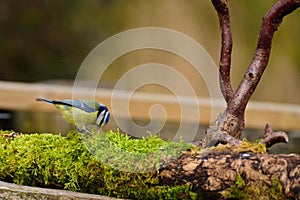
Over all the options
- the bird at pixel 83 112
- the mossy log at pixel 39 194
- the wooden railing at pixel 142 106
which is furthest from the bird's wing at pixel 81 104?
the wooden railing at pixel 142 106

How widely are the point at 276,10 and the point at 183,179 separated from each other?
0.48 m

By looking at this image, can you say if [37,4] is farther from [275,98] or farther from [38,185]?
[38,185]

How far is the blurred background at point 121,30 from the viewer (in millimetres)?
5699

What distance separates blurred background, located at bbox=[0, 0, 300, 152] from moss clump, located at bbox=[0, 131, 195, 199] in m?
4.31

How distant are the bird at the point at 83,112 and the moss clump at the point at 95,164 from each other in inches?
1.3

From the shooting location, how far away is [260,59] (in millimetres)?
1355

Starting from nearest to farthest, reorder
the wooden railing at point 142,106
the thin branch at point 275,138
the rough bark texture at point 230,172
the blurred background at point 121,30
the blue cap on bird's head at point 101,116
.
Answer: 1. the rough bark texture at point 230,172
2. the thin branch at point 275,138
3. the blue cap on bird's head at point 101,116
4. the wooden railing at point 142,106
5. the blurred background at point 121,30

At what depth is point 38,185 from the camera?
1.26 meters

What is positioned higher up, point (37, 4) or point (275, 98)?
point (37, 4)

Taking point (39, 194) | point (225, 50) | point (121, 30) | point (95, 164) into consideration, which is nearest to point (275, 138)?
point (225, 50)

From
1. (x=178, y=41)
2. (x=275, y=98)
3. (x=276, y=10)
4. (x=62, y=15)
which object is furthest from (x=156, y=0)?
(x=276, y=10)

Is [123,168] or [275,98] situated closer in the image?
[123,168]

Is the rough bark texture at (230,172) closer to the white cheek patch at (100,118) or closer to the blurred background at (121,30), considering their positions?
the white cheek patch at (100,118)

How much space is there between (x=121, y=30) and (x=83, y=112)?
475 cm
